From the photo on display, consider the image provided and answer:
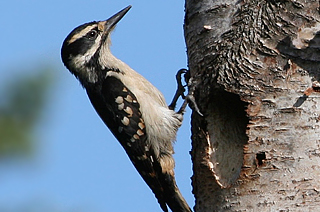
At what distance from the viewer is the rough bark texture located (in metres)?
2.88

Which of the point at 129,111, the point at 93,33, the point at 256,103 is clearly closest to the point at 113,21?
the point at 93,33

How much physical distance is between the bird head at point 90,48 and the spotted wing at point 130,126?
30cm

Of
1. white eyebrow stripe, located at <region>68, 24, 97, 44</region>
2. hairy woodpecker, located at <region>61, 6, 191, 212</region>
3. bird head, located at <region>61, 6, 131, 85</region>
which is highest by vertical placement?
white eyebrow stripe, located at <region>68, 24, 97, 44</region>

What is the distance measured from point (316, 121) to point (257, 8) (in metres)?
0.82

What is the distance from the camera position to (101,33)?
525 centimetres

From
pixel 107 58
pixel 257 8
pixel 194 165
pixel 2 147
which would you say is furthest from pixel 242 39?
pixel 2 147

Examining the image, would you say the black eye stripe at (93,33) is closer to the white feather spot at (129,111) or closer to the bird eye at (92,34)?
the bird eye at (92,34)

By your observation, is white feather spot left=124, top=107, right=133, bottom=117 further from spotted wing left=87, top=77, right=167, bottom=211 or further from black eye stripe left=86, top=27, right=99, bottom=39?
black eye stripe left=86, top=27, right=99, bottom=39

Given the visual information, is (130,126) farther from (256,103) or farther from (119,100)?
(256,103)

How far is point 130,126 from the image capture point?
4785 millimetres

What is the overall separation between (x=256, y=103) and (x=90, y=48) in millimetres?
2470

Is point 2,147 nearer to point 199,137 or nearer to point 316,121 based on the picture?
point 199,137

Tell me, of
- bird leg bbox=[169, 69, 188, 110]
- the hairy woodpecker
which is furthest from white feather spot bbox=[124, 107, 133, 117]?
bird leg bbox=[169, 69, 188, 110]

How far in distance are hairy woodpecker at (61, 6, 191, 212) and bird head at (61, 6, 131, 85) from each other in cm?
5
